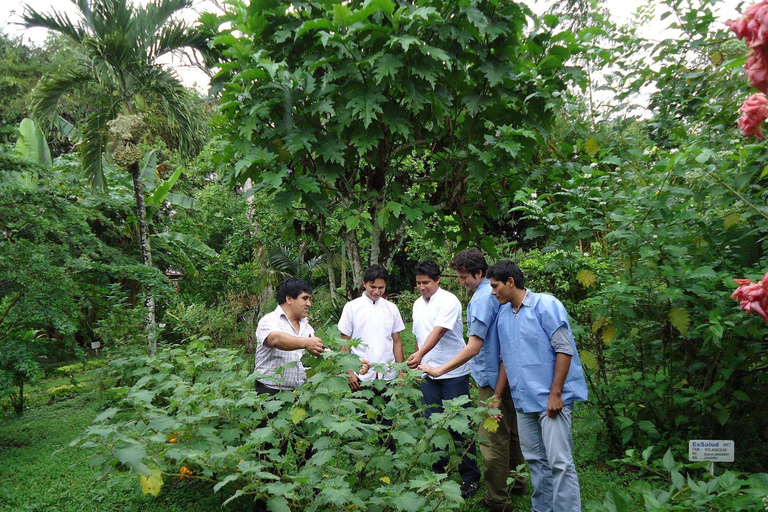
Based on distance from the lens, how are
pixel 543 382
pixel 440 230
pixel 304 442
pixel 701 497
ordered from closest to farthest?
1. pixel 701 497
2. pixel 304 442
3. pixel 543 382
4. pixel 440 230

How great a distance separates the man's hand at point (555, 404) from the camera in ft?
10.9

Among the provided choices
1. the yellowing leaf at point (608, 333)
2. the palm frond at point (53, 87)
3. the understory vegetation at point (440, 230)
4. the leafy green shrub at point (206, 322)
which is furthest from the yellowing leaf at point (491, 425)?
the palm frond at point (53, 87)

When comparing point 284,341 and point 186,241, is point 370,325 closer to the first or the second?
point 284,341

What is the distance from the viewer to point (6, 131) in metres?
5.96

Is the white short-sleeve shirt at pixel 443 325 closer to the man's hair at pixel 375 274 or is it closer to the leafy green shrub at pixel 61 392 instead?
the man's hair at pixel 375 274

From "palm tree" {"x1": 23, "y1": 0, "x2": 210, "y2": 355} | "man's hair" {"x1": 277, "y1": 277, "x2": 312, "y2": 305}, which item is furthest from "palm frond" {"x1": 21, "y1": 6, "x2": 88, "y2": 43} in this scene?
"man's hair" {"x1": 277, "y1": 277, "x2": 312, "y2": 305}

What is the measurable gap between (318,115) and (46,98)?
6.62 metres

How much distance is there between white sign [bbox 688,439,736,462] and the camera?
2666 mm

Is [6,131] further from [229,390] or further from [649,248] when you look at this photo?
[649,248]

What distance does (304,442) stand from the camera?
293 centimetres

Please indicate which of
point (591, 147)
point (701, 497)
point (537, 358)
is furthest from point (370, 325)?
point (701, 497)

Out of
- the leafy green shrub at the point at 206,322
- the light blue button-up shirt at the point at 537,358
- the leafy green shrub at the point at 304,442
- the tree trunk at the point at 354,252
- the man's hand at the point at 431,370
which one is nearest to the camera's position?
the leafy green shrub at the point at 304,442

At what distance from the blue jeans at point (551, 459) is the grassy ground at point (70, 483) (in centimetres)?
82

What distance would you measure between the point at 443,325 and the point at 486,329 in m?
0.45
